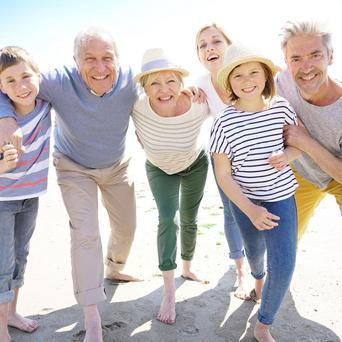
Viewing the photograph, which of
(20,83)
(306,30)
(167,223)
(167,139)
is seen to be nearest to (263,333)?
(167,223)

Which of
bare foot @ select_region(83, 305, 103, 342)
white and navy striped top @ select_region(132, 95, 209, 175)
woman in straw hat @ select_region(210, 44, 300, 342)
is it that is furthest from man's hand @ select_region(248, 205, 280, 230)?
bare foot @ select_region(83, 305, 103, 342)

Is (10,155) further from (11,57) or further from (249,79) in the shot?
(249,79)

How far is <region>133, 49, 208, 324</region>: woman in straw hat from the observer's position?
3.40m

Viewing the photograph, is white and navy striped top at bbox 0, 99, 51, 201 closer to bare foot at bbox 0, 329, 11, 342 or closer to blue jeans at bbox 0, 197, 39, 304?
blue jeans at bbox 0, 197, 39, 304

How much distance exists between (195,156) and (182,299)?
4.32 feet

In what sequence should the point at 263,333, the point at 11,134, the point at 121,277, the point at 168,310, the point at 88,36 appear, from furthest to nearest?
the point at 121,277, the point at 168,310, the point at 88,36, the point at 263,333, the point at 11,134

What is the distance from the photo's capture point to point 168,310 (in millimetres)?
3492

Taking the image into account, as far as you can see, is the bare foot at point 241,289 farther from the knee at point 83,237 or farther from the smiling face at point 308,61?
the smiling face at point 308,61

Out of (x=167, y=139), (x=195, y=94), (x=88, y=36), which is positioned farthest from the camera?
(x=195, y=94)

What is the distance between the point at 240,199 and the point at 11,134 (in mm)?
1677

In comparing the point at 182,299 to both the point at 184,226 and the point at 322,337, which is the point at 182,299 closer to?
the point at 184,226

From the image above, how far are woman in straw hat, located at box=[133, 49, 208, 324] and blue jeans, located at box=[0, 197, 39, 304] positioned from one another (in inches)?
42.0

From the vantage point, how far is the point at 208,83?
12.7 ft

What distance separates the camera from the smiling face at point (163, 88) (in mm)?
3383
